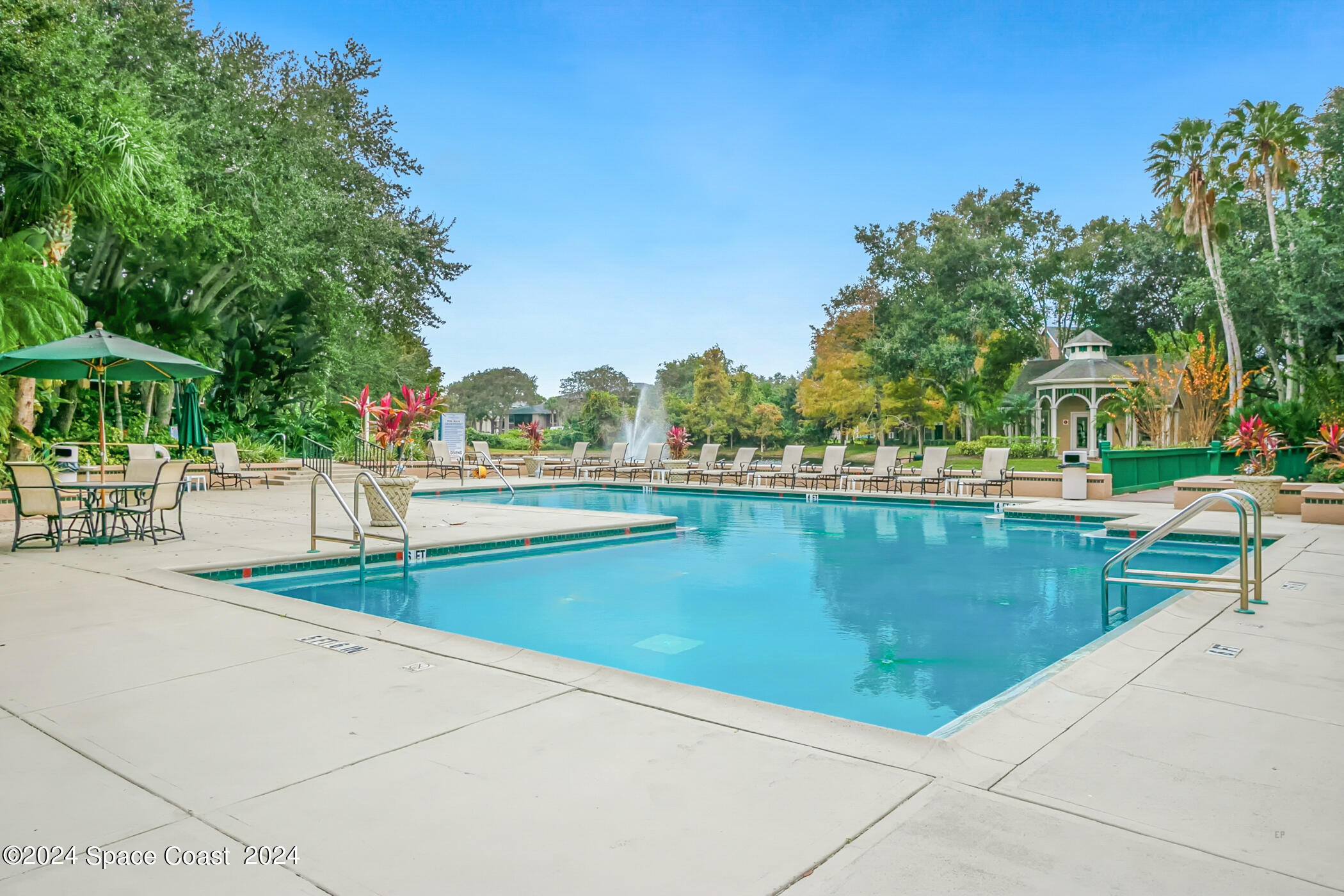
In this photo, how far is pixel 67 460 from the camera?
13.5m

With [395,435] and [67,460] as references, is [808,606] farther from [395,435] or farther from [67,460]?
[67,460]

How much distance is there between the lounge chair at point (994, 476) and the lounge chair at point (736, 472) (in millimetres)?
5269

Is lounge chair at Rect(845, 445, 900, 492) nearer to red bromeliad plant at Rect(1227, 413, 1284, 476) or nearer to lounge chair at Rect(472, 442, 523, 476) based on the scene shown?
red bromeliad plant at Rect(1227, 413, 1284, 476)

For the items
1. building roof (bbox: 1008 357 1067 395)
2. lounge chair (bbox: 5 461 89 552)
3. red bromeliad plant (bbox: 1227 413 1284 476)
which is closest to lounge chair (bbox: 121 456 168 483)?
lounge chair (bbox: 5 461 89 552)

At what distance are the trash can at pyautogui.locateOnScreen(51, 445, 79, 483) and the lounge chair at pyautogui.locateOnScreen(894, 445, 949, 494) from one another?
15.0 metres

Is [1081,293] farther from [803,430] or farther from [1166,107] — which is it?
[803,430]

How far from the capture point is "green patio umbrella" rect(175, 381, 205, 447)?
768 inches

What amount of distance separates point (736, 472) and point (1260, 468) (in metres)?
11.1

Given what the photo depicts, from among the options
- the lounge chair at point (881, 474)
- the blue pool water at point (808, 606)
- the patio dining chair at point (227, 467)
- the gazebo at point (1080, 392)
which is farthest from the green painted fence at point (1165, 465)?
the patio dining chair at point (227, 467)

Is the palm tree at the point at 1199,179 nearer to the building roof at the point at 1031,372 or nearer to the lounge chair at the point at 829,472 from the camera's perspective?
the building roof at the point at 1031,372

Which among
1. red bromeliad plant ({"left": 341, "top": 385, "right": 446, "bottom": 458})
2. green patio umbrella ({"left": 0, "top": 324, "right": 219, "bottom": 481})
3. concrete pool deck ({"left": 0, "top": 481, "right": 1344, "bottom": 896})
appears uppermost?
green patio umbrella ({"left": 0, "top": 324, "right": 219, "bottom": 481})

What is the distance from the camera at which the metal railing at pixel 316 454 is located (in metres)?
21.9

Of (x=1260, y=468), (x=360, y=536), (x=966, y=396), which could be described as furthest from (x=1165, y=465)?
(x=966, y=396)

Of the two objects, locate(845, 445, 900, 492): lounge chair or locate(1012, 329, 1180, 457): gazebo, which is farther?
locate(1012, 329, 1180, 457): gazebo
